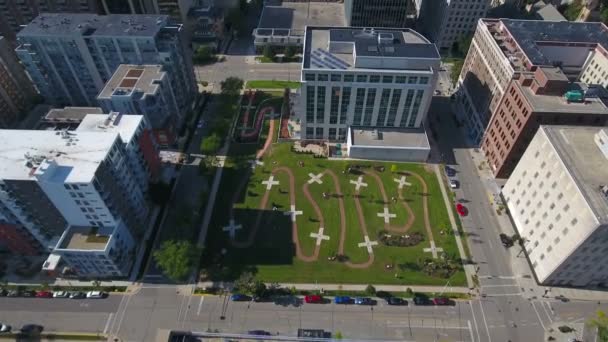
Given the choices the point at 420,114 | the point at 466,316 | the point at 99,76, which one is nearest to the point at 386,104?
the point at 420,114

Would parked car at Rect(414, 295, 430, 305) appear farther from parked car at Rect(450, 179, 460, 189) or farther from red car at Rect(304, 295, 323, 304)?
parked car at Rect(450, 179, 460, 189)

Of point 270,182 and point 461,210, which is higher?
point 461,210

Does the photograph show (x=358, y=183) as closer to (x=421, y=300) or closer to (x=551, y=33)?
(x=421, y=300)

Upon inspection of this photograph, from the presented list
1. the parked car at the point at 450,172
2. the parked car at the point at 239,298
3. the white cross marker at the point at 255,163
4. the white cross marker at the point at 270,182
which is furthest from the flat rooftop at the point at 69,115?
the parked car at the point at 450,172

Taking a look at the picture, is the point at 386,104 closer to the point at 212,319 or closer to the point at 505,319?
the point at 505,319

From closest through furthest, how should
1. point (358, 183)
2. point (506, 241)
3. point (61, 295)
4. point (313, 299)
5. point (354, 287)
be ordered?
point (313, 299)
point (61, 295)
point (354, 287)
point (506, 241)
point (358, 183)

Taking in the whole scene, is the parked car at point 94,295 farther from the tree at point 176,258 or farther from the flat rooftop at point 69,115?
the flat rooftop at point 69,115

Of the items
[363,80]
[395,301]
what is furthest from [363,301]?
[363,80]
